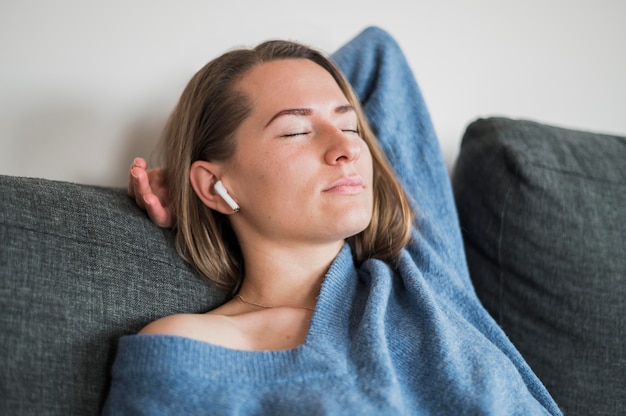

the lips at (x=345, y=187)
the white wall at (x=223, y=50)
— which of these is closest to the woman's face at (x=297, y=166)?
the lips at (x=345, y=187)

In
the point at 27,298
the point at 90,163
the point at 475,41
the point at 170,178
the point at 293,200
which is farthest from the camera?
the point at 475,41

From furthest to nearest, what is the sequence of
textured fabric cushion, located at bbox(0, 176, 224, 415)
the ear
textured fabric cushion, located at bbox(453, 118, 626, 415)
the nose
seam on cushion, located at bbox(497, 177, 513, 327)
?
seam on cushion, located at bbox(497, 177, 513, 327)
textured fabric cushion, located at bbox(453, 118, 626, 415)
the ear
the nose
textured fabric cushion, located at bbox(0, 176, 224, 415)

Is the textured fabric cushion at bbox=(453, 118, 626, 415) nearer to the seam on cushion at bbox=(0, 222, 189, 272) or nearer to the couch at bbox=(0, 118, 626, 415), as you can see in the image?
the couch at bbox=(0, 118, 626, 415)

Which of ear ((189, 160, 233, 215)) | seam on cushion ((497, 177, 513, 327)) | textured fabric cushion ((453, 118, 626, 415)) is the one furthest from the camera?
seam on cushion ((497, 177, 513, 327))

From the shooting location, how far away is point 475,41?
201 cm

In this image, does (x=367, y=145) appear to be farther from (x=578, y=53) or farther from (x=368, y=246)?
(x=578, y=53)

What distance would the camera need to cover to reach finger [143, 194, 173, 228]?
4.24 ft

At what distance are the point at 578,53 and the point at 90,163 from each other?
4.99 feet

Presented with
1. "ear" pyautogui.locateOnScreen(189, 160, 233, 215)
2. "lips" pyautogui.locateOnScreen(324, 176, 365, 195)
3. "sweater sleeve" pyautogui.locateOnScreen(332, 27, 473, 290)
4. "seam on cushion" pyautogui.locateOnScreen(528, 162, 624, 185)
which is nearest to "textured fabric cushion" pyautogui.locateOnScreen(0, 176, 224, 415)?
"ear" pyautogui.locateOnScreen(189, 160, 233, 215)

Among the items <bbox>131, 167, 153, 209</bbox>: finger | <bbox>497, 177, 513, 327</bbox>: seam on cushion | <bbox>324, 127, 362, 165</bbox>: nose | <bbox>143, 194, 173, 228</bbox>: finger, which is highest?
<bbox>324, 127, 362, 165</bbox>: nose

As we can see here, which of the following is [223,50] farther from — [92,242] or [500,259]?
[500,259]

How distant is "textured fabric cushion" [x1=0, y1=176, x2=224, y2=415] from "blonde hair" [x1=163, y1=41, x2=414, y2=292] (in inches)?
3.9

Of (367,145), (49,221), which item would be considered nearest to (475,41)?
(367,145)

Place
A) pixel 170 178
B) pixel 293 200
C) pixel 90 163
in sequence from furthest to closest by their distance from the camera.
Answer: pixel 90 163
pixel 170 178
pixel 293 200
